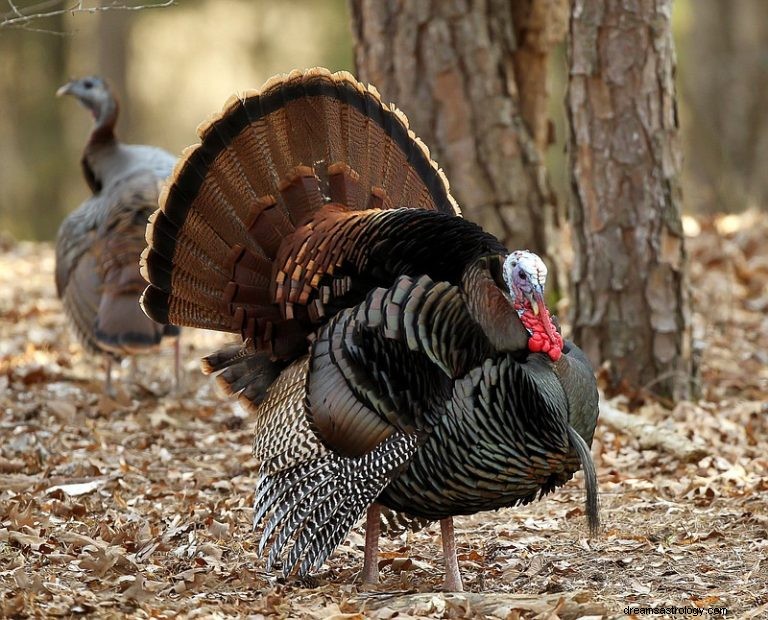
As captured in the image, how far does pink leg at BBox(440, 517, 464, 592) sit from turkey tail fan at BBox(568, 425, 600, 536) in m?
0.64

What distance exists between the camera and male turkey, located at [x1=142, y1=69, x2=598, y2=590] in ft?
13.7

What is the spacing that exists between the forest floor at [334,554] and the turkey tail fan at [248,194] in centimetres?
106

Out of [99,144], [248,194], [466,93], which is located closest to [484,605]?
[248,194]

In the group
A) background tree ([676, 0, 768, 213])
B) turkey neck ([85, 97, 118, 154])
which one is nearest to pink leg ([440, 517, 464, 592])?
turkey neck ([85, 97, 118, 154])

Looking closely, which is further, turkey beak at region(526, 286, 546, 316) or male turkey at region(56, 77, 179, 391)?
male turkey at region(56, 77, 179, 391)

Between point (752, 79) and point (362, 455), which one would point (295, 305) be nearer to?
point (362, 455)

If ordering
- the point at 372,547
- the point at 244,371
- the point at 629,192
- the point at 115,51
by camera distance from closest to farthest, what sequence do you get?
the point at 372,547 < the point at 244,371 < the point at 629,192 < the point at 115,51

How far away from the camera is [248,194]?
495cm

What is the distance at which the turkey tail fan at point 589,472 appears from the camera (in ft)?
13.4

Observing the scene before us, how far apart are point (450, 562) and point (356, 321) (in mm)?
1037

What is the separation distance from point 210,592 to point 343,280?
4.38 feet

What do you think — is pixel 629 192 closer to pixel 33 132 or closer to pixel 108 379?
pixel 108 379

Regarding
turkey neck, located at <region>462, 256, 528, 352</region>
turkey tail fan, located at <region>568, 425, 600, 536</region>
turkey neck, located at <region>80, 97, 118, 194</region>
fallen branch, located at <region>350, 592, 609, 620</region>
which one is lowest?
fallen branch, located at <region>350, 592, 609, 620</region>

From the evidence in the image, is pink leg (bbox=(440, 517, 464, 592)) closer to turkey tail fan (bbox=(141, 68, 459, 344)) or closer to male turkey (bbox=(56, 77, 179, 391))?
turkey tail fan (bbox=(141, 68, 459, 344))
